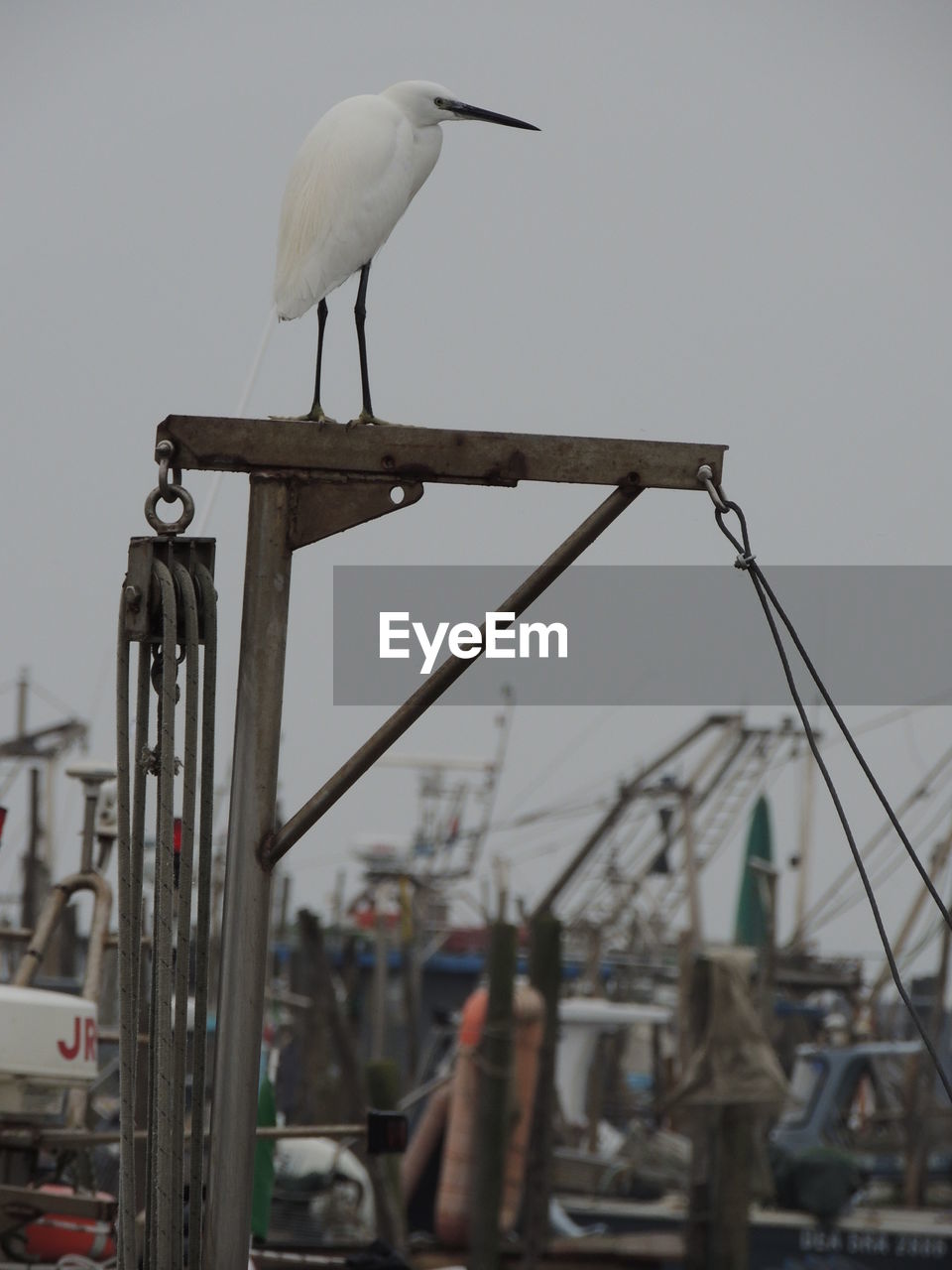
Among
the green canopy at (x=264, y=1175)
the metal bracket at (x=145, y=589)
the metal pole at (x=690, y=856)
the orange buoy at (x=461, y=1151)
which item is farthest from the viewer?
the metal pole at (x=690, y=856)

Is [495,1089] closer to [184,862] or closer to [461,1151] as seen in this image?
[461,1151]

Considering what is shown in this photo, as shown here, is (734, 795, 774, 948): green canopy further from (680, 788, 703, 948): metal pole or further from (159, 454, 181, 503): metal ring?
(159, 454, 181, 503): metal ring

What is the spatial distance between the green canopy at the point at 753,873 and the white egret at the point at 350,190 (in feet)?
89.9

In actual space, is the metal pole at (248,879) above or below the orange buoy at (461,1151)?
above

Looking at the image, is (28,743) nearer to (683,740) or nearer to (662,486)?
(683,740)

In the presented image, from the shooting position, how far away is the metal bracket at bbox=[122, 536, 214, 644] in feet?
18.9

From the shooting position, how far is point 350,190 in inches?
248

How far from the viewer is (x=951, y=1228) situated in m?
22.2

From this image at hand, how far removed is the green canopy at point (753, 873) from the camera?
3325 cm

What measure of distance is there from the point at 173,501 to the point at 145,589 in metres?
0.26

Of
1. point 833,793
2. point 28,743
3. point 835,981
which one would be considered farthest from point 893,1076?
point 833,793

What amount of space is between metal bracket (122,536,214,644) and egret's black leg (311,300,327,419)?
515 mm

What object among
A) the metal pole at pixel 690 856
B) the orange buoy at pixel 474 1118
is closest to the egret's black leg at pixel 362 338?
the orange buoy at pixel 474 1118

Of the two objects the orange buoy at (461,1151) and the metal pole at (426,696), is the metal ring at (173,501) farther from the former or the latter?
the orange buoy at (461,1151)
